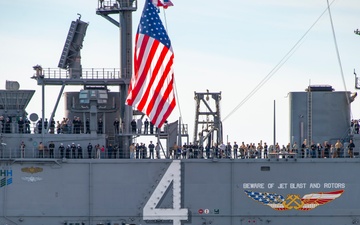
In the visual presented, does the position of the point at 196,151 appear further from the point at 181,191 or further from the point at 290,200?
the point at 290,200

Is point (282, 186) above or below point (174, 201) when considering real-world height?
above

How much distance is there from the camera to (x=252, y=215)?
6875cm

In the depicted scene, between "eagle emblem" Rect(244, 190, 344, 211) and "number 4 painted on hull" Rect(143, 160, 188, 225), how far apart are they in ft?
11.2

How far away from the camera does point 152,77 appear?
68812 mm

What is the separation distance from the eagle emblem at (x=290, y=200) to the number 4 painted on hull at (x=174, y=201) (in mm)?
3406

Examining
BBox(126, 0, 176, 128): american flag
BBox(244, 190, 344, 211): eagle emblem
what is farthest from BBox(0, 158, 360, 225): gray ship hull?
BBox(126, 0, 176, 128): american flag

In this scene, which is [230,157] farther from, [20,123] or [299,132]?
[20,123]

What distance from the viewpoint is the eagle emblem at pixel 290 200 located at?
68812 millimetres

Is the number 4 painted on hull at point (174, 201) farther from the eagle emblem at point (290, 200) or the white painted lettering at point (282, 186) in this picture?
the white painted lettering at point (282, 186)

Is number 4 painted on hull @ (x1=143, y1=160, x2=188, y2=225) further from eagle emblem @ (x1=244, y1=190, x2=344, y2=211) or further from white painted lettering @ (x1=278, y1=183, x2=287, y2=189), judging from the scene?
white painted lettering @ (x1=278, y1=183, x2=287, y2=189)

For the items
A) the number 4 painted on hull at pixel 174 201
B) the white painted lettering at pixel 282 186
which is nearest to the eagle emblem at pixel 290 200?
the white painted lettering at pixel 282 186

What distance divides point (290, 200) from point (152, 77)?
9131mm

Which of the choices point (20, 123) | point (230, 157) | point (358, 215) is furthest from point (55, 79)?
point (358, 215)

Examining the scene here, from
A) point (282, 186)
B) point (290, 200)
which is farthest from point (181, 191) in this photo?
point (290, 200)
